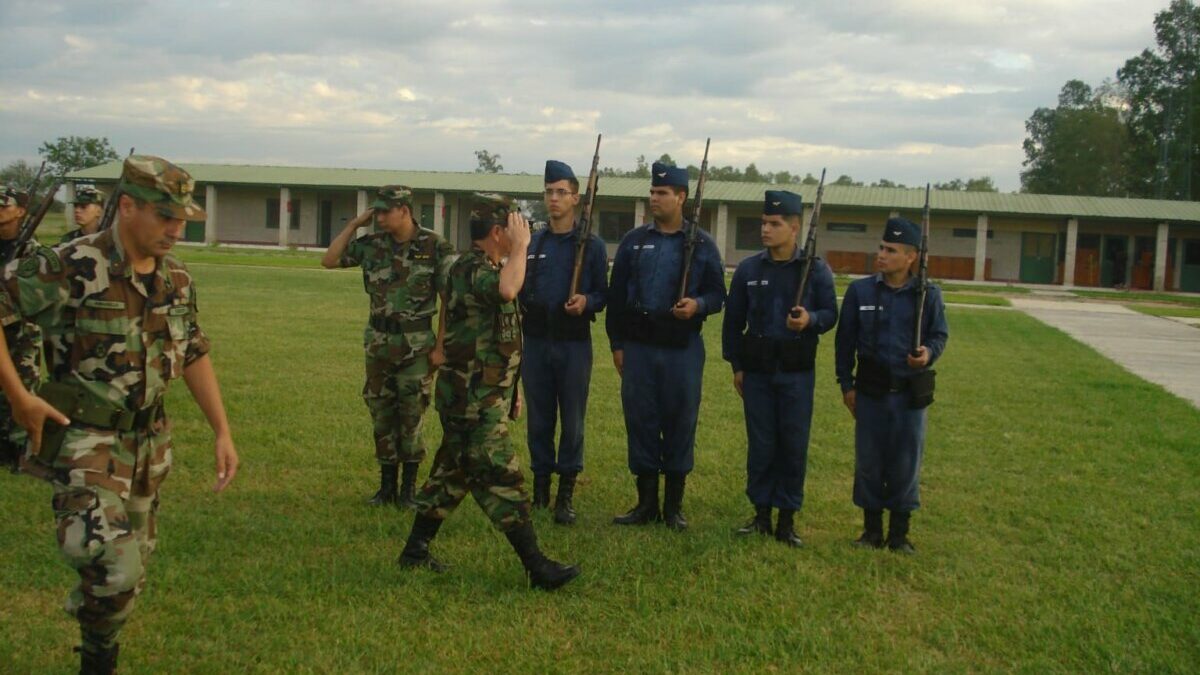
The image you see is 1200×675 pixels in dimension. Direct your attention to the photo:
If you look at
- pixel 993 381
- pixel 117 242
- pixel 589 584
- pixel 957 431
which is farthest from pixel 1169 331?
pixel 117 242

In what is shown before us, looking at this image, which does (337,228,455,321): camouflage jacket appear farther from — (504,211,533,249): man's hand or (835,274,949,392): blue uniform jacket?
(835,274,949,392): blue uniform jacket

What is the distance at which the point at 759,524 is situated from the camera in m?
6.15

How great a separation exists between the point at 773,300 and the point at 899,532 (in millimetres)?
1557

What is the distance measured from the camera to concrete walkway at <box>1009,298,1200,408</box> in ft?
47.2

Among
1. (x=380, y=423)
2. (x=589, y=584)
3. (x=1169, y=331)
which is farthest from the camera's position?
(x=1169, y=331)

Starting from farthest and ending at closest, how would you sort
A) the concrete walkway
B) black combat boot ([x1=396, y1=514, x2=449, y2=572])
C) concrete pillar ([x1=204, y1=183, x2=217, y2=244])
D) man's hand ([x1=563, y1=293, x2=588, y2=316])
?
concrete pillar ([x1=204, y1=183, x2=217, y2=244]), the concrete walkway, man's hand ([x1=563, y1=293, x2=588, y2=316]), black combat boot ([x1=396, y1=514, x2=449, y2=572])

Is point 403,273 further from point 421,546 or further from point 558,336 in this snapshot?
point 421,546

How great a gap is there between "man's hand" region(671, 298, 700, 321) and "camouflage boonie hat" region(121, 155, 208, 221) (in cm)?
312

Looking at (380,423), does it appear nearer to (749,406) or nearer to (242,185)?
(749,406)

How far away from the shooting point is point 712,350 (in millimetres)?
15781

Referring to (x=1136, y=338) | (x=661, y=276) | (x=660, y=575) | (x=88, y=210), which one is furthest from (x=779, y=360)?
(x=1136, y=338)

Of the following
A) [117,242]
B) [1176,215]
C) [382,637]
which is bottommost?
[382,637]

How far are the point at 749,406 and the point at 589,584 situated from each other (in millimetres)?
1646

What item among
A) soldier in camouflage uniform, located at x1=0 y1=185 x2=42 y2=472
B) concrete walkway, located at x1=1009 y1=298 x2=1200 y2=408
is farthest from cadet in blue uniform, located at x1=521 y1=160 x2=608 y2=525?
concrete walkway, located at x1=1009 y1=298 x2=1200 y2=408
